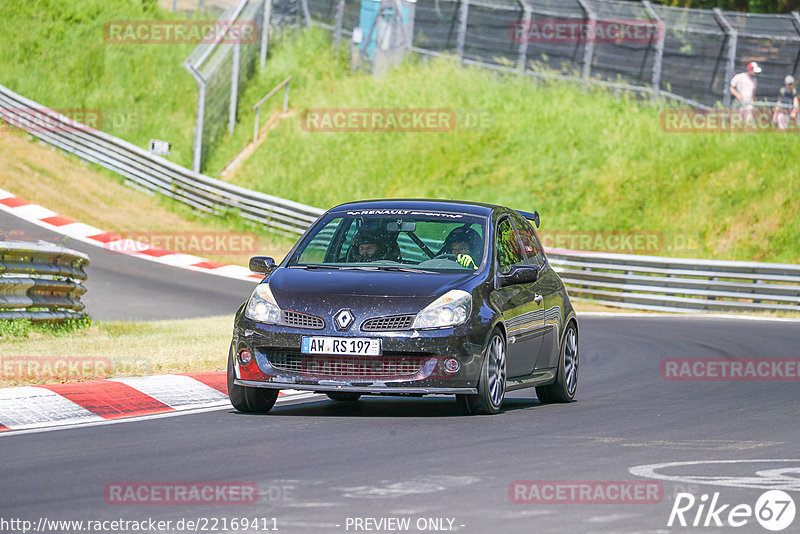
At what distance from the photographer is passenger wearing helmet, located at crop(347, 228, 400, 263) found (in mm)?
10477

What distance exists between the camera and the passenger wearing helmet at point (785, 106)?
3228cm

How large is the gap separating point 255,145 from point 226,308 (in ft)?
52.4

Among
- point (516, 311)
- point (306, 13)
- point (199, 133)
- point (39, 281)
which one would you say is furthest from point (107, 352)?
point (306, 13)

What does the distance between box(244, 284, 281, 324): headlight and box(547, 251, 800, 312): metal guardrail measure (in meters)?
16.7

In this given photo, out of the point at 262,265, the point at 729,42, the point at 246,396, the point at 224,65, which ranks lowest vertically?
the point at 224,65

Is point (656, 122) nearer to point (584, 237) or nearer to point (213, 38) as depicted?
point (584, 237)

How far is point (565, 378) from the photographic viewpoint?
446 inches

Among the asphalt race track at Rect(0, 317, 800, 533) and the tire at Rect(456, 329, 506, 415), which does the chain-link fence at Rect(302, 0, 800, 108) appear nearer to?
the asphalt race track at Rect(0, 317, 800, 533)

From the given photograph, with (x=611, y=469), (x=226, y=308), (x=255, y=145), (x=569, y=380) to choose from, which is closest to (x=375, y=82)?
(x=255, y=145)

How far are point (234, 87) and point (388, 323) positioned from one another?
29.2 metres

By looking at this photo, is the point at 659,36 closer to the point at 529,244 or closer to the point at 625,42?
the point at 625,42

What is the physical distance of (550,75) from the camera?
35562mm

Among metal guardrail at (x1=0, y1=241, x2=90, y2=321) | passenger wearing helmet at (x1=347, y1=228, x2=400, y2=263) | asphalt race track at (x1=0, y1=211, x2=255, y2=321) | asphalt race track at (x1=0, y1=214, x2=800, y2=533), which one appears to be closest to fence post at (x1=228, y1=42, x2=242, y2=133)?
asphalt race track at (x1=0, y1=211, x2=255, y2=321)

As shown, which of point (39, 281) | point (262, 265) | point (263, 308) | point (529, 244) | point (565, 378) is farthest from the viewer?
point (39, 281)
